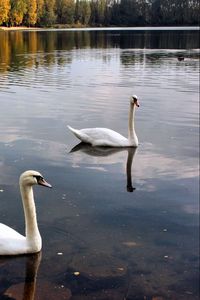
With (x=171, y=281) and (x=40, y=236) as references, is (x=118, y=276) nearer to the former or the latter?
(x=171, y=281)

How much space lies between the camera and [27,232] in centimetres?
714

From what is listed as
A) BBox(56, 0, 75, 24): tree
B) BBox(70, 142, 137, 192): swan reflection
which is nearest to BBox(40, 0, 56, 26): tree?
BBox(56, 0, 75, 24): tree

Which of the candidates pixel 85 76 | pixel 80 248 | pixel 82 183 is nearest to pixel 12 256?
pixel 80 248

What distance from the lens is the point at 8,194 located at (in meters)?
9.45

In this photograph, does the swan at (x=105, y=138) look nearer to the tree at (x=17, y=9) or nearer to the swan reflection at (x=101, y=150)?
the swan reflection at (x=101, y=150)

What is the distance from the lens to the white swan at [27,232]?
7.06m

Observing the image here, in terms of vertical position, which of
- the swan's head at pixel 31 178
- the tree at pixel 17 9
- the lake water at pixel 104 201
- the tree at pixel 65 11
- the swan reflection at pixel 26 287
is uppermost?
the tree at pixel 65 11

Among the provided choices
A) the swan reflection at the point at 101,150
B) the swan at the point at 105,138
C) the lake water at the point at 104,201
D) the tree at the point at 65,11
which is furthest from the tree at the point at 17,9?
the swan reflection at the point at 101,150

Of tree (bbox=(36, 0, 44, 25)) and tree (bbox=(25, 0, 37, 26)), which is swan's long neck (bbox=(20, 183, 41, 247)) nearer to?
tree (bbox=(25, 0, 37, 26))

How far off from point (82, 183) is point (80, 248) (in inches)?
115

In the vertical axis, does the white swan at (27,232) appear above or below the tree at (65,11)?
below

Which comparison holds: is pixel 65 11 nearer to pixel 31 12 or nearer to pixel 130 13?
pixel 31 12

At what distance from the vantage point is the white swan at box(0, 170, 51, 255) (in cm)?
706

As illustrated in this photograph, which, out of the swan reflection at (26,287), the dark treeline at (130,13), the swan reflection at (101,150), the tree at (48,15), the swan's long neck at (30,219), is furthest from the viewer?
the dark treeline at (130,13)
